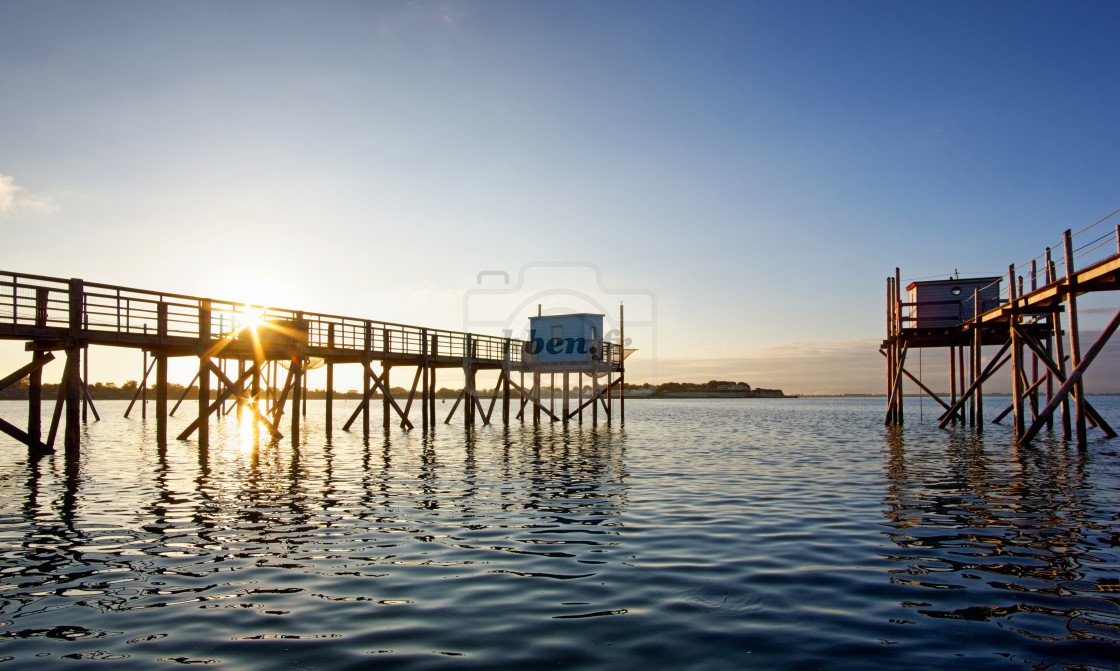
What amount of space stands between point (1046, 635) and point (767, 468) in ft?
39.5

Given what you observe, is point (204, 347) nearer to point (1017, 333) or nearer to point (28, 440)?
point (28, 440)

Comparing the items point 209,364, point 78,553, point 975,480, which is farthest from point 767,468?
point 209,364

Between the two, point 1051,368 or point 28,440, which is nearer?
point 28,440

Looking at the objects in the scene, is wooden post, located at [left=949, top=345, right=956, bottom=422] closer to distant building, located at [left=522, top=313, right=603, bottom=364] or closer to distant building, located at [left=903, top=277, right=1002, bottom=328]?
distant building, located at [left=903, top=277, right=1002, bottom=328]

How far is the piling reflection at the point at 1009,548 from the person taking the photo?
6.05 metres

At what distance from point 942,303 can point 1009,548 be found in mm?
Answer: 28925

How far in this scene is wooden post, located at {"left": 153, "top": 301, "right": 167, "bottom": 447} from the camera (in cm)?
2039

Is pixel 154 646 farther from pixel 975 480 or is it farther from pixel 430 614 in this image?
pixel 975 480

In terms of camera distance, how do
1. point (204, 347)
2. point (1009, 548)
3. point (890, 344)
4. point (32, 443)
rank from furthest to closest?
point (890, 344)
point (204, 347)
point (32, 443)
point (1009, 548)

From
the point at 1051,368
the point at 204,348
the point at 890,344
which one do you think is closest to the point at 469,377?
the point at 204,348

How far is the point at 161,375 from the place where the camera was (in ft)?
69.2

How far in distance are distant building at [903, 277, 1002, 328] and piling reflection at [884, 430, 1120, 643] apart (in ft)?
61.0

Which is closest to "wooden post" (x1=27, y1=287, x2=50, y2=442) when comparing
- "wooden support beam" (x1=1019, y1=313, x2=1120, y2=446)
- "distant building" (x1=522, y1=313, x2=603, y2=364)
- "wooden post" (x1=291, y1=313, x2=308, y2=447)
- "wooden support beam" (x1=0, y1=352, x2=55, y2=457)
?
"wooden support beam" (x1=0, y1=352, x2=55, y2=457)

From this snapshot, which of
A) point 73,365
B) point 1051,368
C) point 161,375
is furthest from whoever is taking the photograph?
point 1051,368
